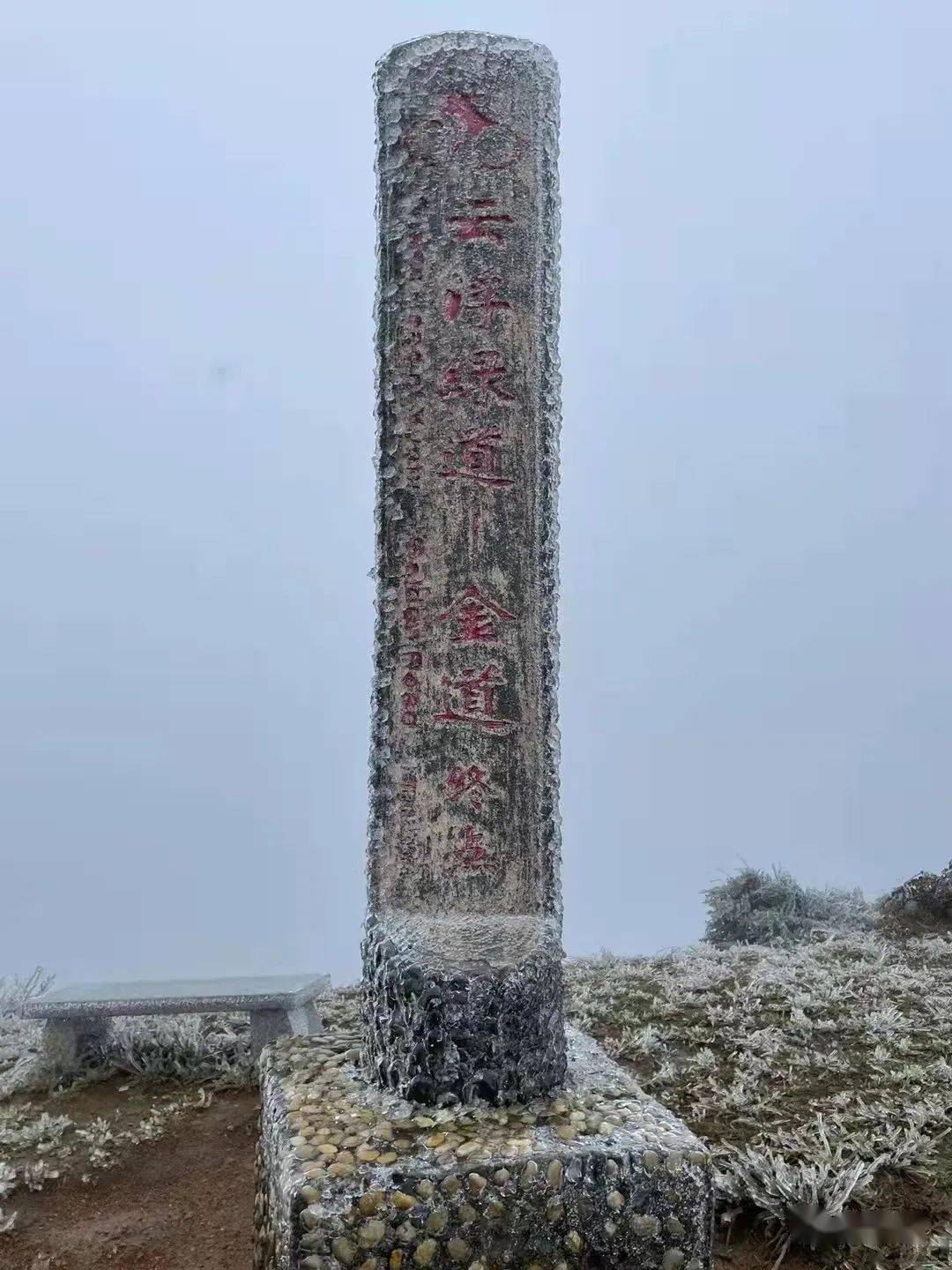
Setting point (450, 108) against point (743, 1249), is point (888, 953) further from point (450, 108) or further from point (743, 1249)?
point (450, 108)

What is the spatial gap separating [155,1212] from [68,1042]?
1542mm

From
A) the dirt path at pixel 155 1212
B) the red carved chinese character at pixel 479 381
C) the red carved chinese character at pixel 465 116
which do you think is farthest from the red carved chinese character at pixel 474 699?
the dirt path at pixel 155 1212

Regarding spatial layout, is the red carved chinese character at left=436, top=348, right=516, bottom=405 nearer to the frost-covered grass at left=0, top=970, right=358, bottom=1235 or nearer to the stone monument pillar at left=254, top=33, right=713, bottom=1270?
the stone monument pillar at left=254, top=33, right=713, bottom=1270

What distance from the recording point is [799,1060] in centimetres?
536

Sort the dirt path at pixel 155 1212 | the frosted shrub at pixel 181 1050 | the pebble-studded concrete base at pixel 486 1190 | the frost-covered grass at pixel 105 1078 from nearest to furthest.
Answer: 1. the pebble-studded concrete base at pixel 486 1190
2. the dirt path at pixel 155 1212
3. the frost-covered grass at pixel 105 1078
4. the frosted shrub at pixel 181 1050

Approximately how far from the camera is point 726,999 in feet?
21.0

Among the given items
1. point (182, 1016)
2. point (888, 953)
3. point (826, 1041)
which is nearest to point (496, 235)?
point (826, 1041)

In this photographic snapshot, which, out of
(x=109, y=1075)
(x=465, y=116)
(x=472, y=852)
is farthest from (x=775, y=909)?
(x=465, y=116)

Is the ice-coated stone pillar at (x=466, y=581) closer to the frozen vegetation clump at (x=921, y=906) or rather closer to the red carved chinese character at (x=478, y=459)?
the red carved chinese character at (x=478, y=459)

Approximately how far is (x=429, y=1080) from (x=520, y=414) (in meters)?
2.02

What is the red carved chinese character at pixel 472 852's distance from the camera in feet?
11.3

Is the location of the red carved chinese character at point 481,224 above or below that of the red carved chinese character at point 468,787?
above

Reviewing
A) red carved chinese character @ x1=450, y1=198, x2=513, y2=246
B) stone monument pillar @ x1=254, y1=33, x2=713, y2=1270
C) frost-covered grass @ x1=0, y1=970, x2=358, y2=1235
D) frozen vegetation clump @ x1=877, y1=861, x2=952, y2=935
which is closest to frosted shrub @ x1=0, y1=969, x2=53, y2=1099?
frost-covered grass @ x1=0, y1=970, x2=358, y2=1235

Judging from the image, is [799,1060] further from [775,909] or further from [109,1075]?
[775,909]
